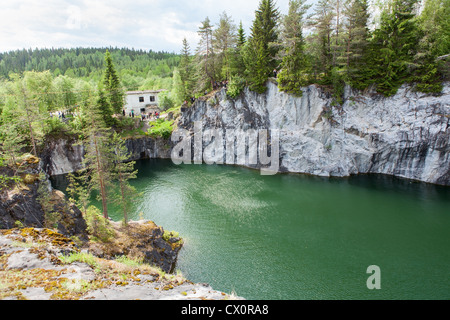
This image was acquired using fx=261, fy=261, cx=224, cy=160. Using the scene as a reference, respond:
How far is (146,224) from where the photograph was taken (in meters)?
24.5

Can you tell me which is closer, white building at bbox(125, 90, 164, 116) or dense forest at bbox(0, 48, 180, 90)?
white building at bbox(125, 90, 164, 116)

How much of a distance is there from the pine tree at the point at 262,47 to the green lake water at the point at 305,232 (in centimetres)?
1676

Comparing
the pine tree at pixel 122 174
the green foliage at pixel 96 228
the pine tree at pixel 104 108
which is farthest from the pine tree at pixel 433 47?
the pine tree at pixel 104 108

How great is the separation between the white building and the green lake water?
29929 mm

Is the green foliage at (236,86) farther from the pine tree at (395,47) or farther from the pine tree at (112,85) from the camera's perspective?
the pine tree at (112,85)

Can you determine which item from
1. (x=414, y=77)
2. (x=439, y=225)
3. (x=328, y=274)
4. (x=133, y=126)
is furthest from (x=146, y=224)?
(x=414, y=77)

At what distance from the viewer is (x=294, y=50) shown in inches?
1563

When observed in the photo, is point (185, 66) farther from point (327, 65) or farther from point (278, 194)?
point (278, 194)

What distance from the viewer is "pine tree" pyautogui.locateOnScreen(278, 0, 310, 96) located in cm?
3894

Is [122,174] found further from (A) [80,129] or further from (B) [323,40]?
(B) [323,40]

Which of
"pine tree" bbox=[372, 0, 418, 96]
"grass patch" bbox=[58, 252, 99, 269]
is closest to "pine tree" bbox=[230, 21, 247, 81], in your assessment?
"pine tree" bbox=[372, 0, 418, 96]

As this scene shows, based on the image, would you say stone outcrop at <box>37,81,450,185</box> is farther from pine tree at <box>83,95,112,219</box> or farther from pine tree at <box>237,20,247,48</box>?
pine tree at <box>83,95,112,219</box>
